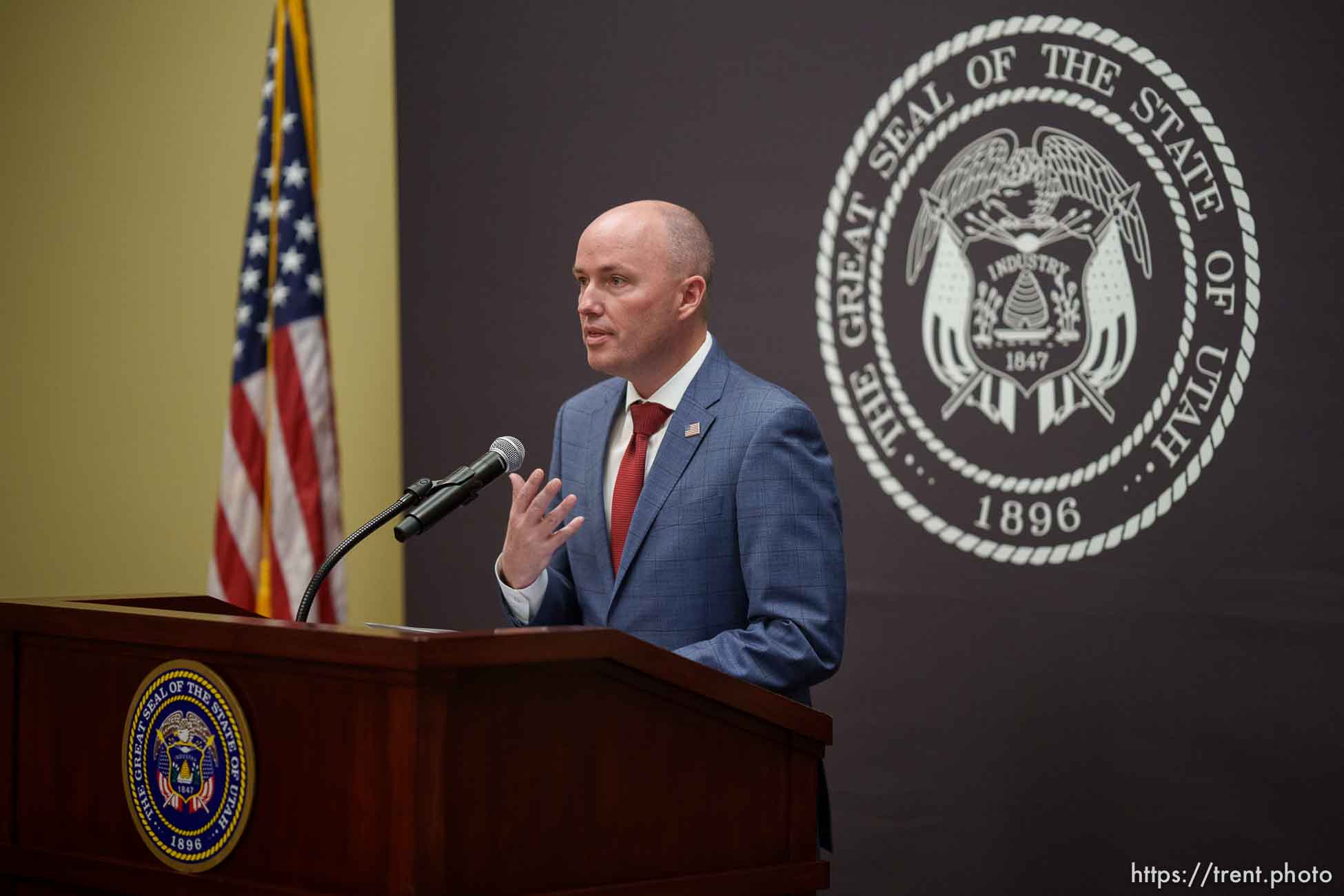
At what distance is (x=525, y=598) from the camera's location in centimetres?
225

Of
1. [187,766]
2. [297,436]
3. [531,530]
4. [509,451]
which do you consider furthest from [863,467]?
[187,766]

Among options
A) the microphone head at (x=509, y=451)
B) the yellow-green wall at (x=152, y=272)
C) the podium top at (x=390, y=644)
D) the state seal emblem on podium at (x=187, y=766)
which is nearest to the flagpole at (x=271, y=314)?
the yellow-green wall at (x=152, y=272)

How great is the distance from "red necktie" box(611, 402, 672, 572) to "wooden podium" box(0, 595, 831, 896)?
58cm

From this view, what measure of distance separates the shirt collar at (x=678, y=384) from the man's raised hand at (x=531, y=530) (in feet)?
1.10

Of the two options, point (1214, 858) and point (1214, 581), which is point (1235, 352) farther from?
point (1214, 858)

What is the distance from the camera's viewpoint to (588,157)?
3758mm

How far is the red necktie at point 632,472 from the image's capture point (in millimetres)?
2332

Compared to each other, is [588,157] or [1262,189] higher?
[588,157]

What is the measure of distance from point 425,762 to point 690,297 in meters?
1.13

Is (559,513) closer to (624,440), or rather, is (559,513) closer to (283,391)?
(624,440)

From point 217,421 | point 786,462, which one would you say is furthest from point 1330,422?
point 217,421

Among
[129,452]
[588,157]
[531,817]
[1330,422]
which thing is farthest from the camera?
[129,452]

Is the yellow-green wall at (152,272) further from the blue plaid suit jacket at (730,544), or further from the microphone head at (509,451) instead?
the microphone head at (509,451)

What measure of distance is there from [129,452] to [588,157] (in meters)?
2.06
